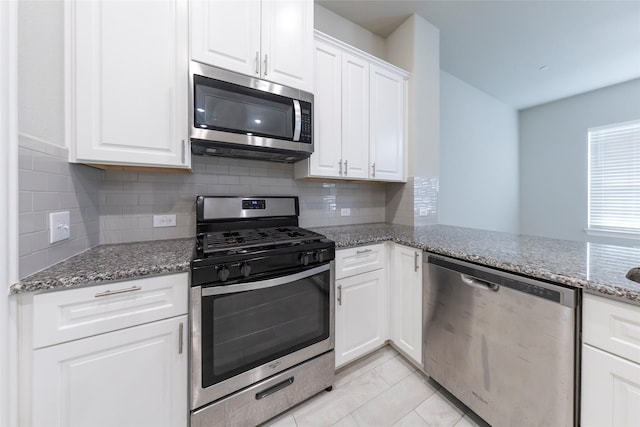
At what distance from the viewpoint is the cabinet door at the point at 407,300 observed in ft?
5.21

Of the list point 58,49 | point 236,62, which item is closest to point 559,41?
point 236,62

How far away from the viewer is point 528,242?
1.48 m

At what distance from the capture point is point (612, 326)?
2.74ft

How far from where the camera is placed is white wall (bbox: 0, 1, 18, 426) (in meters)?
0.78

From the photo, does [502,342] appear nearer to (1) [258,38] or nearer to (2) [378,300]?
(2) [378,300]

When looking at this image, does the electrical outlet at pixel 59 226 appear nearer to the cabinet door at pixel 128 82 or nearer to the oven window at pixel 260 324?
the cabinet door at pixel 128 82

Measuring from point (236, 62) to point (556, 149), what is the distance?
5.12m

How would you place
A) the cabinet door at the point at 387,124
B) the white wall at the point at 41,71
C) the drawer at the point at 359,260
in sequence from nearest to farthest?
the white wall at the point at 41,71 < the drawer at the point at 359,260 < the cabinet door at the point at 387,124

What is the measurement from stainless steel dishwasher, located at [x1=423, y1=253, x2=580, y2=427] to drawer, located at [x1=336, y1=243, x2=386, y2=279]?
1.10ft

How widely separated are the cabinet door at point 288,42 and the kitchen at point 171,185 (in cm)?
63

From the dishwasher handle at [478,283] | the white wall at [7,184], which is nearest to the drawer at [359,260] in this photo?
the dishwasher handle at [478,283]

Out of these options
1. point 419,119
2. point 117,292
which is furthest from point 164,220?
point 419,119

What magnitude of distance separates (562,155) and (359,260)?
4520 mm

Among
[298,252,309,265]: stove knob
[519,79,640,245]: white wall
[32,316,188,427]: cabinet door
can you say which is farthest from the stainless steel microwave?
[519,79,640,245]: white wall
